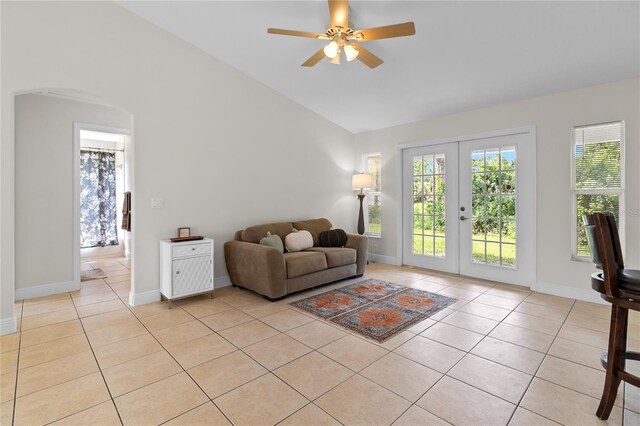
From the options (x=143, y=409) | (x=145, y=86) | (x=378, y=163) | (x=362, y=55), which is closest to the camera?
(x=143, y=409)

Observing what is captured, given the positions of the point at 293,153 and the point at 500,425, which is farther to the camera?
the point at 293,153

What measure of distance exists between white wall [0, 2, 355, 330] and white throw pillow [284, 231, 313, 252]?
1.90 ft

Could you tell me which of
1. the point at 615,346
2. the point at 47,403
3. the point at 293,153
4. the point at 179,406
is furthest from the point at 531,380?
the point at 293,153

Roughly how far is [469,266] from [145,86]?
504cm

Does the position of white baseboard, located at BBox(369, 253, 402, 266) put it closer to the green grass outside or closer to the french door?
the french door

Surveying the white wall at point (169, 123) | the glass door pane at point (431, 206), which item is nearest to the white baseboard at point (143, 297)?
the white wall at point (169, 123)

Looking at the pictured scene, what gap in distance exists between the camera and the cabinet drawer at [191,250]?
3447 millimetres

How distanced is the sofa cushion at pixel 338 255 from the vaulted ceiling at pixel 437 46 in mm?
2311

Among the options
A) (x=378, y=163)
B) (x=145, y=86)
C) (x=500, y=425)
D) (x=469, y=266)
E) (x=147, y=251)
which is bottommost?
(x=500, y=425)

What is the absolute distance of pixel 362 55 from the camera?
2.97 meters

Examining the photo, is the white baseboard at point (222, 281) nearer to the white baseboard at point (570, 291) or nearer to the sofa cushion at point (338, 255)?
the sofa cushion at point (338, 255)

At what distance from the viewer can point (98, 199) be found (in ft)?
20.5

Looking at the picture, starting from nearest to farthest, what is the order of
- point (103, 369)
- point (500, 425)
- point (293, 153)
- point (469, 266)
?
point (500, 425) < point (103, 369) < point (469, 266) < point (293, 153)

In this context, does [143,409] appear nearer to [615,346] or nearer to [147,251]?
[147,251]
